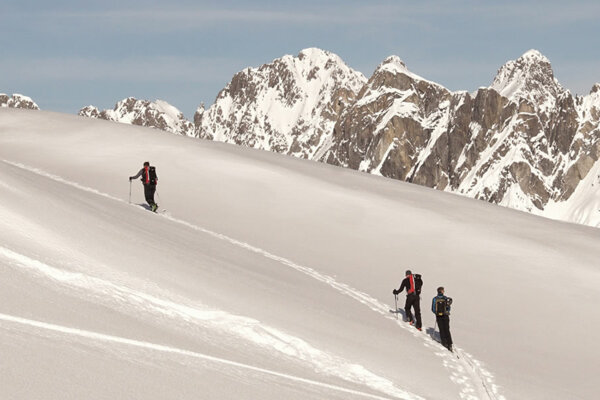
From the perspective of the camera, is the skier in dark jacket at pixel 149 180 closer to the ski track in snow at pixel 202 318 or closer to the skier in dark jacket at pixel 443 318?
the skier in dark jacket at pixel 443 318

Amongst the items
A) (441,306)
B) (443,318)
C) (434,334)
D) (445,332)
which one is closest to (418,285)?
(434,334)

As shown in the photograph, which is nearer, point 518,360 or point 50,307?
point 50,307

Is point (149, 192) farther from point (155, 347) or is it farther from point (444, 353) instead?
point (155, 347)

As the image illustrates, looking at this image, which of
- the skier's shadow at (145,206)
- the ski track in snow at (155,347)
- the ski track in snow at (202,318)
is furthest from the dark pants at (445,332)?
the skier's shadow at (145,206)

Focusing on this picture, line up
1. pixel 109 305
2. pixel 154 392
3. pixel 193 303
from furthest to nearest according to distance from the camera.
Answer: pixel 193 303
pixel 109 305
pixel 154 392

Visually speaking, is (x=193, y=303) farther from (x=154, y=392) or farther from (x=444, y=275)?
(x=444, y=275)

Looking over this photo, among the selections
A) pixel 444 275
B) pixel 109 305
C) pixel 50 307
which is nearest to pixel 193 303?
pixel 109 305

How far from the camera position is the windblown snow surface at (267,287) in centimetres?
824

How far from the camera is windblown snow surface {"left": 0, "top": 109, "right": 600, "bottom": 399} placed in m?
8.24

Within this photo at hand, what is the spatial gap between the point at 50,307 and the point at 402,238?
613 inches

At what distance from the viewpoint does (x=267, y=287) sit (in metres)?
15.1

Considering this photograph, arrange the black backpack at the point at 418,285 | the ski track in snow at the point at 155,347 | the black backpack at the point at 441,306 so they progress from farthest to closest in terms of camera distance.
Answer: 1. the black backpack at the point at 418,285
2. the black backpack at the point at 441,306
3. the ski track in snow at the point at 155,347

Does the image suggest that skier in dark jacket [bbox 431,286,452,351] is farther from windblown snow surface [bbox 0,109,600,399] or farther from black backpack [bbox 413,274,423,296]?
black backpack [bbox 413,274,423,296]

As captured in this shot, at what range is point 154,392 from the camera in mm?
7105
